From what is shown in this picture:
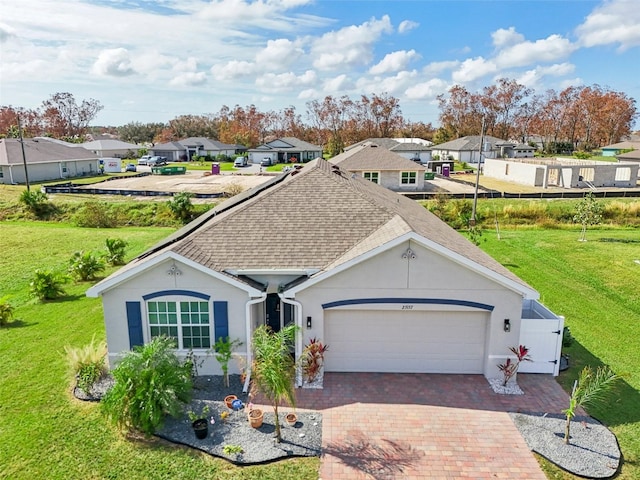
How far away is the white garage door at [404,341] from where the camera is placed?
1300 centimetres

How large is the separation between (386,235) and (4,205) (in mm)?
43214

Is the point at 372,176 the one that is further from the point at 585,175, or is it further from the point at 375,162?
the point at 585,175

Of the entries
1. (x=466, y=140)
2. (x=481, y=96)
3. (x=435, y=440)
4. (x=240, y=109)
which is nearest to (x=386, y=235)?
(x=435, y=440)

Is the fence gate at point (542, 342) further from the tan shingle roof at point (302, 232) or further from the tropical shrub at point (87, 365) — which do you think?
the tropical shrub at point (87, 365)

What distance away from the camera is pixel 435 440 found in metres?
10.3

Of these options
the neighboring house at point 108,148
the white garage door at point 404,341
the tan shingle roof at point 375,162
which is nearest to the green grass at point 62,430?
the white garage door at point 404,341

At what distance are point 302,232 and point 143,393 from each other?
6691 millimetres

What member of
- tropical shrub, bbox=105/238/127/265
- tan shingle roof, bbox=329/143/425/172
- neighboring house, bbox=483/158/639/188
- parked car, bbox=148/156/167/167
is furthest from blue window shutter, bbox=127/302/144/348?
parked car, bbox=148/156/167/167

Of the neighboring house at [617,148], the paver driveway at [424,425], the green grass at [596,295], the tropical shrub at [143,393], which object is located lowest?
the green grass at [596,295]

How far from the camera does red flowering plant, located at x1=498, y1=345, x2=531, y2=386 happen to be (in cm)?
1239

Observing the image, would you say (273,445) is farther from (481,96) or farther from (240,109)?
(240,109)

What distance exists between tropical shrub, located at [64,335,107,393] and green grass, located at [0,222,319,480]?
0.43 meters

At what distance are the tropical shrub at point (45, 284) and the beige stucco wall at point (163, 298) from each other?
968 cm

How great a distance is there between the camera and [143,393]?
33.7 ft
